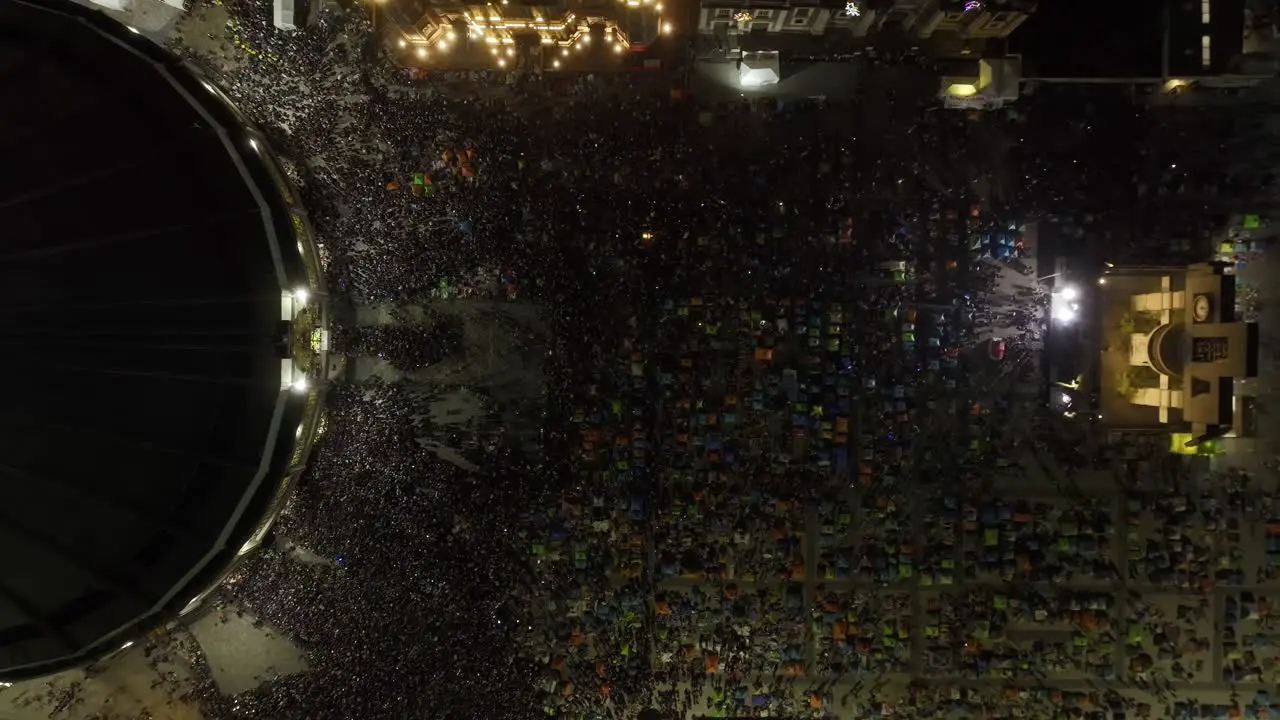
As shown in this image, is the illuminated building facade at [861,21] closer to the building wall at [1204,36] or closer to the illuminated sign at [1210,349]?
the building wall at [1204,36]

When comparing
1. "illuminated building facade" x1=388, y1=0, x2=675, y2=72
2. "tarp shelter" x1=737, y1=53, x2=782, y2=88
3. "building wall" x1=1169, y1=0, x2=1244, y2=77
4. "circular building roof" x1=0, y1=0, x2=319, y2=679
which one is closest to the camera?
"circular building roof" x1=0, y1=0, x2=319, y2=679

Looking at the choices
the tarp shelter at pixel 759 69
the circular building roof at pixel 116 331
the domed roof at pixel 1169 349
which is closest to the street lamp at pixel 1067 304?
the domed roof at pixel 1169 349

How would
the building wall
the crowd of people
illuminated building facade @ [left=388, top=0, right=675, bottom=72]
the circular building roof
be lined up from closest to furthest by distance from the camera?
the circular building roof
the building wall
illuminated building facade @ [left=388, top=0, right=675, bottom=72]
the crowd of people

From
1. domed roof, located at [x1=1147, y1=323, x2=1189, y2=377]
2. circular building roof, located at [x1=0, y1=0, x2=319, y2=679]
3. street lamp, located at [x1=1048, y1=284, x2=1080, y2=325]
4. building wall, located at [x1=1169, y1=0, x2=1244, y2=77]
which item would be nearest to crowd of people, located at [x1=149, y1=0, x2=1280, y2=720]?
street lamp, located at [x1=1048, y1=284, x2=1080, y2=325]

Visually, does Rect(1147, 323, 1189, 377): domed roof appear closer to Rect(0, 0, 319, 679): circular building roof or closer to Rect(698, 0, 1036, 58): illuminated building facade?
Rect(698, 0, 1036, 58): illuminated building facade

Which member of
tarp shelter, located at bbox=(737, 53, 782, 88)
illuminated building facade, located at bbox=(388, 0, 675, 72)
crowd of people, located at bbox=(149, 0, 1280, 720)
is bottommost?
crowd of people, located at bbox=(149, 0, 1280, 720)

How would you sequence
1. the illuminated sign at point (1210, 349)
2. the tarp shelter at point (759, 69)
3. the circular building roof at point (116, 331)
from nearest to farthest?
the circular building roof at point (116, 331), the illuminated sign at point (1210, 349), the tarp shelter at point (759, 69)

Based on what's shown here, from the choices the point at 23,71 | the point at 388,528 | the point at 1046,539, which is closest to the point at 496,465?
the point at 388,528
